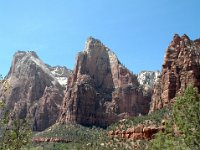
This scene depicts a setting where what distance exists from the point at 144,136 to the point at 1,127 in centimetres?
9835

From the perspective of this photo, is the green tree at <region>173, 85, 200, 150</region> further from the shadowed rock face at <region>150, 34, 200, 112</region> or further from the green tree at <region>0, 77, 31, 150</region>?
the shadowed rock face at <region>150, 34, 200, 112</region>

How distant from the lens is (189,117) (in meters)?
36.3

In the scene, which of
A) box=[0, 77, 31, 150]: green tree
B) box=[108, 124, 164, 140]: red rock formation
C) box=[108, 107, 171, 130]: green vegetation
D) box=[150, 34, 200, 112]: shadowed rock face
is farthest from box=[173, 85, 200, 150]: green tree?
box=[150, 34, 200, 112]: shadowed rock face

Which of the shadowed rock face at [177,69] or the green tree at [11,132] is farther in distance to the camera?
the shadowed rock face at [177,69]

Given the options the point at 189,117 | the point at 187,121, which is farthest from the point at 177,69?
the point at 187,121

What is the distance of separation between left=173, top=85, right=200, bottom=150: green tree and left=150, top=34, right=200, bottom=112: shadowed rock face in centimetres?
10817

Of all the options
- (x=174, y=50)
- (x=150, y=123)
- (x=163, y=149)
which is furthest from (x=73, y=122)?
(x=163, y=149)

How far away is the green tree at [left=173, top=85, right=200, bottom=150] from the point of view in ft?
117

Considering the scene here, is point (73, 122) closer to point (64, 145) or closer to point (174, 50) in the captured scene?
point (64, 145)

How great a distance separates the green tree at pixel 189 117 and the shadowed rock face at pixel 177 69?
10817 centimetres

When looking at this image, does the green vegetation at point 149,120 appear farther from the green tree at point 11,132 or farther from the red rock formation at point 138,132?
the green tree at point 11,132

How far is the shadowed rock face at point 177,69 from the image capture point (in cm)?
14912

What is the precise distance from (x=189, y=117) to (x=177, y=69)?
12068 centimetres

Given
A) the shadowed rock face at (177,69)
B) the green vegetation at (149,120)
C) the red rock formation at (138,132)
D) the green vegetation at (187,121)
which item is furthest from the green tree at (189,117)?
the shadowed rock face at (177,69)
